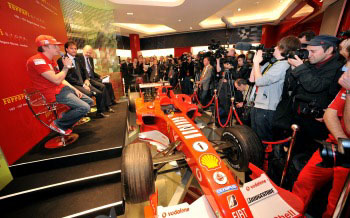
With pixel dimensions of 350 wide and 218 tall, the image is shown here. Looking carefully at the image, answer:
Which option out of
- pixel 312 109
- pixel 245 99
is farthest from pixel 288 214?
pixel 245 99

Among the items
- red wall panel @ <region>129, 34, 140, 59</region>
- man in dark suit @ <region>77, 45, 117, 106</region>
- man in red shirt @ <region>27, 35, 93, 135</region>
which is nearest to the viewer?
man in red shirt @ <region>27, 35, 93, 135</region>

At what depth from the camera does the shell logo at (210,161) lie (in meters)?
1.55

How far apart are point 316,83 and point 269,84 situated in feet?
1.76

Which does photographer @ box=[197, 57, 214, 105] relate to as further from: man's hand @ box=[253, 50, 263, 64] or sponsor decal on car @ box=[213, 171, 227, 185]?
sponsor decal on car @ box=[213, 171, 227, 185]

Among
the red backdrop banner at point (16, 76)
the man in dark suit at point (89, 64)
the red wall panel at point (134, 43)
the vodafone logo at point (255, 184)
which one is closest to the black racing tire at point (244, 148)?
the vodafone logo at point (255, 184)

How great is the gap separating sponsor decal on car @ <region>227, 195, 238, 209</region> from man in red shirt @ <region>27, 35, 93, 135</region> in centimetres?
238

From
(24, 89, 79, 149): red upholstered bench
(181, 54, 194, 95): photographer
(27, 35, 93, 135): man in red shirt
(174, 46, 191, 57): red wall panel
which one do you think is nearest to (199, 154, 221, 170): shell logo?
(27, 35, 93, 135): man in red shirt

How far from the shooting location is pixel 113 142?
2.60 meters

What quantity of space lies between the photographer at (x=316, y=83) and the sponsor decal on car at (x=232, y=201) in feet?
3.79

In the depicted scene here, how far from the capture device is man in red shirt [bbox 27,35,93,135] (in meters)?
2.14

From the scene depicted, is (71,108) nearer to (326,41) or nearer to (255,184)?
(255,184)

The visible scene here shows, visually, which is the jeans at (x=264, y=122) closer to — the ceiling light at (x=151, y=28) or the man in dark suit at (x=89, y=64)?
the man in dark suit at (x=89, y=64)

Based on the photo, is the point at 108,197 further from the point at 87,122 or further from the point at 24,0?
the point at 24,0

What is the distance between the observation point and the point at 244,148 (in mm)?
1899
